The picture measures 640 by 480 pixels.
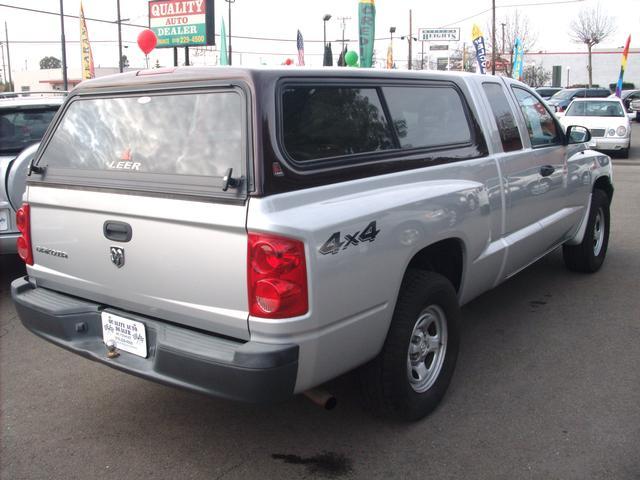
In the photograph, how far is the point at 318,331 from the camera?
105 inches

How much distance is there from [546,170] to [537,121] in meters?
0.46

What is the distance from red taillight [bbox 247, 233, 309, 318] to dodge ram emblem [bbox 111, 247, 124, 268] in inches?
29.4

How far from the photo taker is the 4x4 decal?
8.71ft

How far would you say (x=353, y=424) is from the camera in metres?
3.44

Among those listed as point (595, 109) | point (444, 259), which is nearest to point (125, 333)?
point (444, 259)

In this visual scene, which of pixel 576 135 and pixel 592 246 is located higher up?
pixel 576 135

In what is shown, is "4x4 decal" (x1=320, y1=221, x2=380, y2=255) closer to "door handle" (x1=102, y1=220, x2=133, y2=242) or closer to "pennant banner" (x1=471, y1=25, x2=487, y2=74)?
"door handle" (x1=102, y1=220, x2=133, y2=242)

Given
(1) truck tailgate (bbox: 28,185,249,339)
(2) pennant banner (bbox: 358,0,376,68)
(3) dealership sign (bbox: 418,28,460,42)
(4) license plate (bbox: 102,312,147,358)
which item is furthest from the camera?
(3) dealership sign (bbox: 418,28,460,42)

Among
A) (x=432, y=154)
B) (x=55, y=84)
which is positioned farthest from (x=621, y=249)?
(x=55, y=84)

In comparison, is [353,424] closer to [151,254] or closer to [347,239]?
[347,239]

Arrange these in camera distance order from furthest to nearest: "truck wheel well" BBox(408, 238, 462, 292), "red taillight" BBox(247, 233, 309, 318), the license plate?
1. "truck wheel well" BBox(408, 238, 462, 292)
2. the license plate
3. "red taillight" BBox(247, 233, 309, 318)

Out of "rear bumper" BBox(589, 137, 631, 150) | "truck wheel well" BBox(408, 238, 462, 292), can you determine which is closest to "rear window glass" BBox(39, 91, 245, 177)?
"truck wheel well" BBox(408, 238, 462, 292)

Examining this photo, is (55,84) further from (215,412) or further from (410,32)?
(215,412)

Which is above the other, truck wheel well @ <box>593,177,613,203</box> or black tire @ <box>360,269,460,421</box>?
truck wheel well @ <box>593,177,613,203</box>
